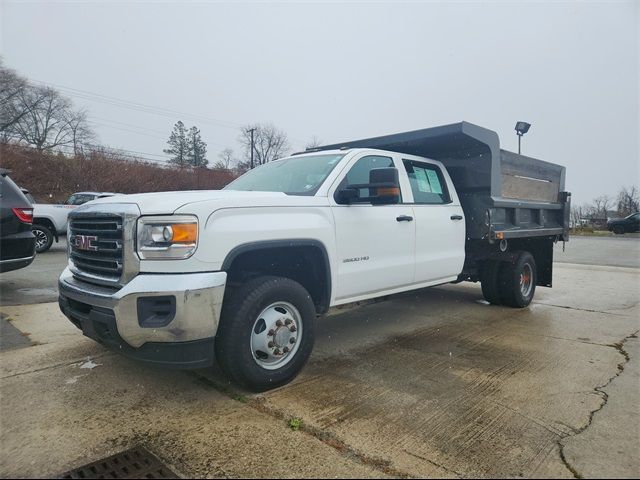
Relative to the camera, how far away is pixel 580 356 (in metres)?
4.24

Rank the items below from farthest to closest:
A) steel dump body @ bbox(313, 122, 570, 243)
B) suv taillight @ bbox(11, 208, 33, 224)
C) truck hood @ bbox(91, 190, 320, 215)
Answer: suv taillight @ bbox(11, 208, 33, 224), steel dump body @ bbox(313, 122, 570, 243), truck hood @ bbox(91, 190, 320, 215)

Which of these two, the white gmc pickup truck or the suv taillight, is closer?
the white gmc pickup truck

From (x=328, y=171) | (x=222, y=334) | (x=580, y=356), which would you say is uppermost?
(x=328, y=171)

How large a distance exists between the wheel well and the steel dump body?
7.68 ft

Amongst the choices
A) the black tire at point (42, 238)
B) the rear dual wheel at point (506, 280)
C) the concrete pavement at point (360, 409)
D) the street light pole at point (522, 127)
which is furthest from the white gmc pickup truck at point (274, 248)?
the black tire at point (42, 238)

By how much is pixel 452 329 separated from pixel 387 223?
1.78 metres

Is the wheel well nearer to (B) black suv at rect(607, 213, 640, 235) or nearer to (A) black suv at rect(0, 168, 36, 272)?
(A) black suv at rect(0, 168, 36, 272)

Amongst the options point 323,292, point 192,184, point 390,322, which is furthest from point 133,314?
point 192,184

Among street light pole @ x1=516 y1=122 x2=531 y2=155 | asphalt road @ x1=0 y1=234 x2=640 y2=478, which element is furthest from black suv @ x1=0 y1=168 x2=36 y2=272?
street light pole @ x1=516 y1=122 x2=531 y2=155

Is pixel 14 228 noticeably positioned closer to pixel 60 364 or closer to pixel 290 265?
pixel 60 364

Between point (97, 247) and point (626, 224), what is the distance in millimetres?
38788

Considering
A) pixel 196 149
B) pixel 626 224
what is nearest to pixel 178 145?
pixel 196 149

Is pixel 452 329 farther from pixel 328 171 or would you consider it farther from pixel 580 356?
pixel 328 171

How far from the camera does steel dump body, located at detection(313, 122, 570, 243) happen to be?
205 inches
